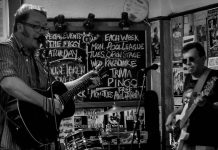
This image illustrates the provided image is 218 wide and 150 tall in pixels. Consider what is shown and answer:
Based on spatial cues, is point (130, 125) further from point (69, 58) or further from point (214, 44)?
point (214, 44)

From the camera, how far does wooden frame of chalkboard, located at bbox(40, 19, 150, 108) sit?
22.5ft

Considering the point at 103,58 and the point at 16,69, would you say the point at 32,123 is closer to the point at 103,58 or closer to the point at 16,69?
the point at 16,69

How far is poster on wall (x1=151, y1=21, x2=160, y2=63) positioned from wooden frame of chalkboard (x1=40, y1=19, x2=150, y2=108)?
144mm

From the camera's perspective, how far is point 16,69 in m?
3.13

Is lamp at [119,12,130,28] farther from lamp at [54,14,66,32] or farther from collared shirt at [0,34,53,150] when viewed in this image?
collared shirt at [0,34,53,150]

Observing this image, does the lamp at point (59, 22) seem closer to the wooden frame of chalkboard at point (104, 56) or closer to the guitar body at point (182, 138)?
the wooden frame of chalkboard at point (104, 56)

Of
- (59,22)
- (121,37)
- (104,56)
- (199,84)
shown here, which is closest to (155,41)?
(121,37)

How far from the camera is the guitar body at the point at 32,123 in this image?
3.09 metres

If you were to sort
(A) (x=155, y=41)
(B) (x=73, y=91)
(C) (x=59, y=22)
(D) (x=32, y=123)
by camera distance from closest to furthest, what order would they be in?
(D) (x=32, y=123) → (B) (x=73, y=91) → (C) (x=59, y=22) → (A) (x=155, y=41)

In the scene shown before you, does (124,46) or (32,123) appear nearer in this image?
(32,123)

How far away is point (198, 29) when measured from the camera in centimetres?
611

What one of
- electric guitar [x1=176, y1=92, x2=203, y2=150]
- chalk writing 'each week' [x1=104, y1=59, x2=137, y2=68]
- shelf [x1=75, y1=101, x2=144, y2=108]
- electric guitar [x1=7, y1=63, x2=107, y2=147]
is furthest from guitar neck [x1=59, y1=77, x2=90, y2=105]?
chalk writing 'each week' [x1=104, y1=59, x2=137, y2=68]

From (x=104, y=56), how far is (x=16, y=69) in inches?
153

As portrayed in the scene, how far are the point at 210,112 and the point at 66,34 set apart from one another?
11.6ft
